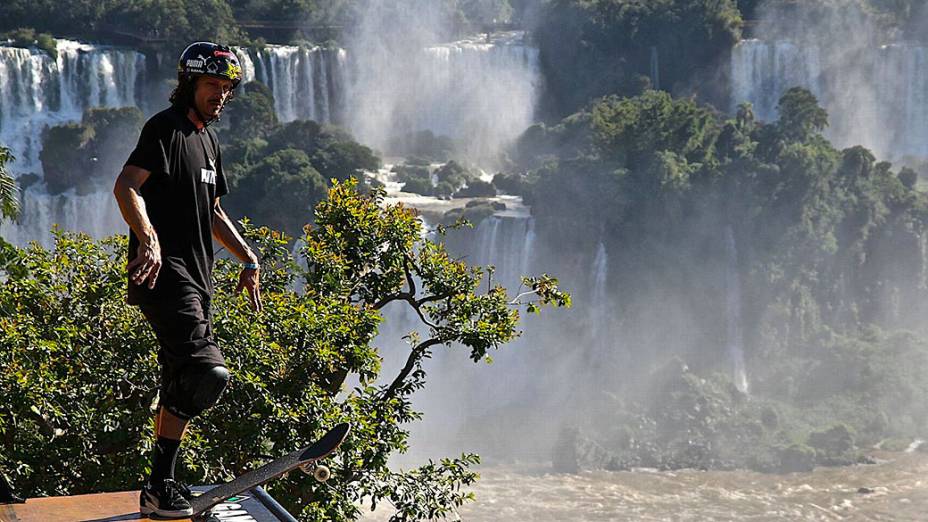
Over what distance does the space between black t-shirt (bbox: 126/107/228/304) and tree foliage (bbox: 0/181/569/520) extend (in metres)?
3.66

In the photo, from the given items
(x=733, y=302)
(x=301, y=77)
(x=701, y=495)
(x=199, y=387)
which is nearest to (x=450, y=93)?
(x=301, y=77)

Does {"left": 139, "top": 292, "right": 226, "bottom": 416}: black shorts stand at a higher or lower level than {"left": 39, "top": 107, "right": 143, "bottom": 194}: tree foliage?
higher

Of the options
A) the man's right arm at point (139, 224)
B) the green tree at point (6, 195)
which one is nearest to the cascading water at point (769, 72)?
the green tree at point (6, 195)

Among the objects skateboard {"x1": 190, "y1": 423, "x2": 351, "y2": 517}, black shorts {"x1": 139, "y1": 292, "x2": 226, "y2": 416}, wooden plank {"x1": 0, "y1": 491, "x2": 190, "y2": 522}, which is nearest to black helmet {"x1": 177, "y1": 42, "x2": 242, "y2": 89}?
black shorts {"x1": 139, "y1": 292, "x2": 226, "y2": 416}

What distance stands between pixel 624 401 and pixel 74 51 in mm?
24353

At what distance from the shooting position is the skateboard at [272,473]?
6.61 m

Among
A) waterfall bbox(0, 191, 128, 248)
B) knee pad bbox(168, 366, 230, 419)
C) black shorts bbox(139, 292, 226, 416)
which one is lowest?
waterfall bbox(0, 191, 128, 248)

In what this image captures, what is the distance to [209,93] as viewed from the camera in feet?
21.1

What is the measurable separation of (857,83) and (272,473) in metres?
62.0

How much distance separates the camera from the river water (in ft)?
107

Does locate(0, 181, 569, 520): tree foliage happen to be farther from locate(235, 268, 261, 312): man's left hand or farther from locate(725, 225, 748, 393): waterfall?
locate(725, 225, 748, 393): waterfall

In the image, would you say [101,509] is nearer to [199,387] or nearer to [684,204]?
[199,387]

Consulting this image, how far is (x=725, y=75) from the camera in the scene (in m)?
65.1

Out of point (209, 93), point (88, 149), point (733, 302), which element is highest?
point (209, 93)
